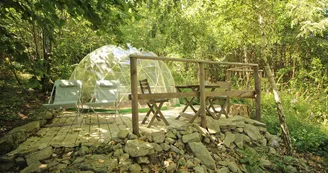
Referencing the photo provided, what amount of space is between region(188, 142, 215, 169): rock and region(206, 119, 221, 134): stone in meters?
0.57

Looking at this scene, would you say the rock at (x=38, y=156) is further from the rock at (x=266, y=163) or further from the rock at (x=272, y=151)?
the rock at (x=272, y=151)

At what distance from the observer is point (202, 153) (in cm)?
354

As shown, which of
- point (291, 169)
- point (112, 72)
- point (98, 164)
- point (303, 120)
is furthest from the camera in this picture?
point (112, 72)

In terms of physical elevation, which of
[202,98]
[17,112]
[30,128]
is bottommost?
[30,128]

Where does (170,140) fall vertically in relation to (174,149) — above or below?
above

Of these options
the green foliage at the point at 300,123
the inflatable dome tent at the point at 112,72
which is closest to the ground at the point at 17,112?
the green foliage at the point at 300,123

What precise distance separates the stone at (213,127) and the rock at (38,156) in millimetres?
2728

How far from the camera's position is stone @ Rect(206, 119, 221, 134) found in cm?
416

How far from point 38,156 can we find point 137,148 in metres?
1.29

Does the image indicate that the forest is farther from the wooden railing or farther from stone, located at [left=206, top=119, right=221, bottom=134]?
stone, located at [left=206, top=119, right=221, bottom=134]

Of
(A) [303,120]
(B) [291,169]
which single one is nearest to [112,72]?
(B) [291,169]

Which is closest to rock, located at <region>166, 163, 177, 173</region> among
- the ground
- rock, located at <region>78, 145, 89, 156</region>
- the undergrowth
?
rock, located at <region>78, 145, 89, 156</region>

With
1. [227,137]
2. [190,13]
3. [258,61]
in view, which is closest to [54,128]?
[227,137]

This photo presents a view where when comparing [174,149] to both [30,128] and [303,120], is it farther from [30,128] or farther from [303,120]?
[303,120]
